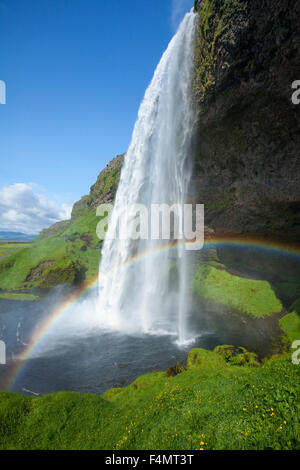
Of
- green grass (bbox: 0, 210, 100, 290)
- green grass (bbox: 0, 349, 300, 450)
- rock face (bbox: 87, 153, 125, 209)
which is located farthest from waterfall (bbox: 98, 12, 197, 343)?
rock face (bbox: 87, 153, 125, 209)

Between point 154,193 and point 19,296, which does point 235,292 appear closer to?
point 154,193

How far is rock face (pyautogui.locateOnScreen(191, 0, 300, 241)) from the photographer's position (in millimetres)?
16375

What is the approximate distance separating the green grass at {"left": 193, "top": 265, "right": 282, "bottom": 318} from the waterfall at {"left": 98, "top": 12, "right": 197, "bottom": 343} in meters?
6.23

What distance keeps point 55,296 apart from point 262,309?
38073mm

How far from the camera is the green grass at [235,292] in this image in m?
30.4

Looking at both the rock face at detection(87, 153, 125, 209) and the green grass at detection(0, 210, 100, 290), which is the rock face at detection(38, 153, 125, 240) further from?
the green grass at detection(0, 210, 100, 290)

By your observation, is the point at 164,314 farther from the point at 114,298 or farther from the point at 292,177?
the point at 292,177

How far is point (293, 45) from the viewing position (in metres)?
15.1

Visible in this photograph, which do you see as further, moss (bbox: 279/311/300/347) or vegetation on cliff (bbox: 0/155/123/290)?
vegetation on cliff (bbox: 0/155/123/290)

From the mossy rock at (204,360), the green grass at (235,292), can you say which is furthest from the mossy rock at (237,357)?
the green grass at (235,292)

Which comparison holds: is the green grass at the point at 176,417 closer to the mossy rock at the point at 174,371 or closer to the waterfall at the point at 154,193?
the mossy rock at the point at 174,371

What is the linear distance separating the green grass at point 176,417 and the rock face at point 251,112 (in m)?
19.0

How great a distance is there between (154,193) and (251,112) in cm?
1662

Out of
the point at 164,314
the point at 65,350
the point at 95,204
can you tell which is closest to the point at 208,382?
the point at 65,350
